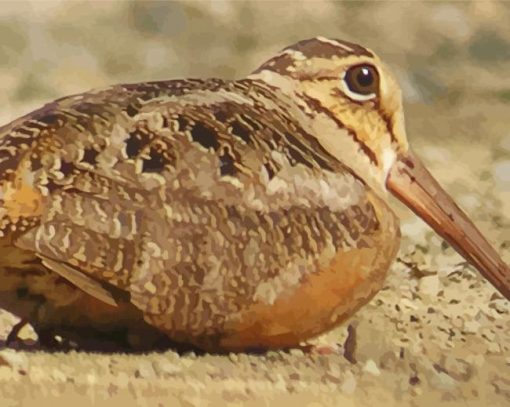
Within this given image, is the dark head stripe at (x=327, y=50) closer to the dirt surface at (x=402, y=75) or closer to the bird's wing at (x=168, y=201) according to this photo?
the bird's wing at (x=168, y=201)

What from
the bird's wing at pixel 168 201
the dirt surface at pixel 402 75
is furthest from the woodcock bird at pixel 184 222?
the dirt surface at pixel 402 75

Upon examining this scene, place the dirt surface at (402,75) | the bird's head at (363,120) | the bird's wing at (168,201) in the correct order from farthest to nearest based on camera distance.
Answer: the dirt surface at (402,75)
the bird's head at (363,120)
the bird's wing at (168,201)

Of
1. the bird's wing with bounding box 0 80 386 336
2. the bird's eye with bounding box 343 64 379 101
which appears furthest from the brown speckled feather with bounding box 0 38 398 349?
the bird's eye with bounding box 343 64 379 101

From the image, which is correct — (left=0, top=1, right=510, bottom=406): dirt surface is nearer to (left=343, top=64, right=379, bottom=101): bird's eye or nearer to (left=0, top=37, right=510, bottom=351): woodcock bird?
(left=0, top=37, right=510, bottom=351): woodcock bird

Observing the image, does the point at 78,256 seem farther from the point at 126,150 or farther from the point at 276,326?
the point at 276,326

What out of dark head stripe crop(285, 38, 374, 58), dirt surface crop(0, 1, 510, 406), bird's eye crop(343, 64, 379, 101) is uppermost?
dark head stripe crop(285, 38, 374, 58)

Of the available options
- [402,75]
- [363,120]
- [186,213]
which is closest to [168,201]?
[186,213]
